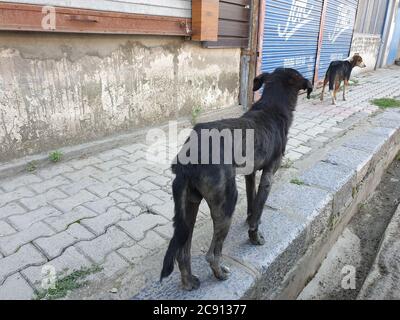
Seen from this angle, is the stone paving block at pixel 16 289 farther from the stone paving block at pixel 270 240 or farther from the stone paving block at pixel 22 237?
the stone paving block at pixel 270 240

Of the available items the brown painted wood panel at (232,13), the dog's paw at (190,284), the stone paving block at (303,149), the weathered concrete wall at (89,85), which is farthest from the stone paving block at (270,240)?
the brown painted wood panel at (232,13)

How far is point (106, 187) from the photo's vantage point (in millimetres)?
3381

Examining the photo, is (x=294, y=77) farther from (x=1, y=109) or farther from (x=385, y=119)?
(x=385, y=119)

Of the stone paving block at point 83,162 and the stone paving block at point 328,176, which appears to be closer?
the stone paving block at point 328,176

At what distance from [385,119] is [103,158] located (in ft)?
16.8

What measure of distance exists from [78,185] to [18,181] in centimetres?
65

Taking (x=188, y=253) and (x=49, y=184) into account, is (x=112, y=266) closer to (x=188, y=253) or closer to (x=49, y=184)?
(x=188, y=253)

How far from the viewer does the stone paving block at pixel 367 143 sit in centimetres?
433

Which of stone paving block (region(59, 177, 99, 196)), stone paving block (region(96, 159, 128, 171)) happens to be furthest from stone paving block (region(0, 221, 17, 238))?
stone paving block (region(96, 159, 128, 171))

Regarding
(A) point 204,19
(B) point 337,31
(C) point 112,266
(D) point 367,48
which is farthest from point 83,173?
(D) point 367,48

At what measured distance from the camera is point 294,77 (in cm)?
259

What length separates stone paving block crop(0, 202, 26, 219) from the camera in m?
2.84

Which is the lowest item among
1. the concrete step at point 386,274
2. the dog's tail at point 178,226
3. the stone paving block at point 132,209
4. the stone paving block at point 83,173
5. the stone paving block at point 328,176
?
the concrete step at point 386,274
